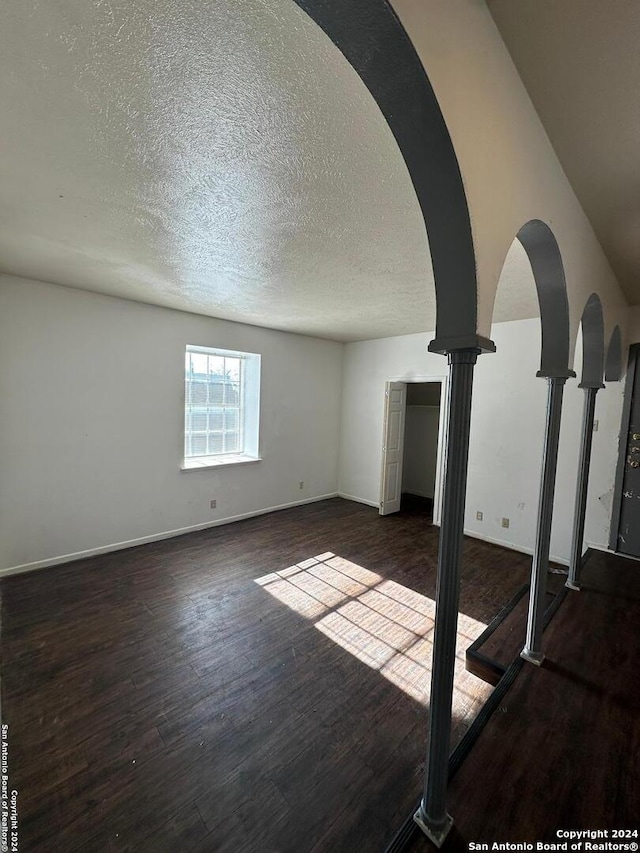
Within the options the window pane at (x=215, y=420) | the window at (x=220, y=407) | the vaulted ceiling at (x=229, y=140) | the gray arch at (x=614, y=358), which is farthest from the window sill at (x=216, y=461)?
the gray arch at (x=614, y=358)

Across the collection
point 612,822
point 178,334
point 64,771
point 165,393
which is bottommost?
point 64,771

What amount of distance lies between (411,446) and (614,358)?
11.5ft

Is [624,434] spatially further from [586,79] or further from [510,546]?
[586,79]

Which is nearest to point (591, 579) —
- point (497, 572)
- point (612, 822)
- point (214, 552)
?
point (497, 572)

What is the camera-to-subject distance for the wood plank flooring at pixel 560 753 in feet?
4.09

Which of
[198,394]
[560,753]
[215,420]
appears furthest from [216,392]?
[560,753]

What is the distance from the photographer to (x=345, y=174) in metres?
1.53

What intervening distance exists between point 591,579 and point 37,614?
437cm

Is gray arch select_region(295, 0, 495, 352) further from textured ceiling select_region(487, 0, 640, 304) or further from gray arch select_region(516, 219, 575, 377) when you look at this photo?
gray arch select_region(516, 219, 575, 377)

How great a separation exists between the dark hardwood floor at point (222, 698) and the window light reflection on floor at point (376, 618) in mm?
14

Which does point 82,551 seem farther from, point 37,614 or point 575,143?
point 575,143

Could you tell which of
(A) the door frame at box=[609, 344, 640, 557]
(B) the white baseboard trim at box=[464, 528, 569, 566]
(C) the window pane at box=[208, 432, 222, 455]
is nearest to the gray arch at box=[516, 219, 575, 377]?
(A) the door frame at box=[609, 344, 640, 557]

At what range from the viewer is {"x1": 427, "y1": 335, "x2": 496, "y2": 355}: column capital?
3.59 feet

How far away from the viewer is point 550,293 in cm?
178
